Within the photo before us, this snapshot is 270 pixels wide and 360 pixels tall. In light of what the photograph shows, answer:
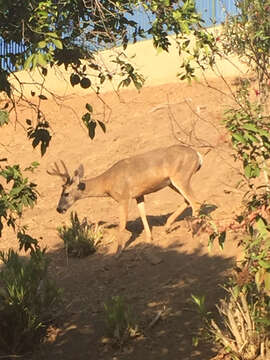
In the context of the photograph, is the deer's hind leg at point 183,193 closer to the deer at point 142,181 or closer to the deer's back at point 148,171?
the deer at point 142,181

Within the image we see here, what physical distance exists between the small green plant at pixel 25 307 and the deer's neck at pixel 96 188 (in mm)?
3326

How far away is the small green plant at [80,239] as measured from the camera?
12125 mm

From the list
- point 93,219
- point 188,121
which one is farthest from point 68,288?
point 188,121

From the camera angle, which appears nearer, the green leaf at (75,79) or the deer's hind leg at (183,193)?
the green leaf at (75,79)

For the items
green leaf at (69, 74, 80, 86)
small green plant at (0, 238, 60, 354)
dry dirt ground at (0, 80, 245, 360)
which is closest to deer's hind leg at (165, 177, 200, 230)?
dry dirt ground at (0, 80, 245, 360)

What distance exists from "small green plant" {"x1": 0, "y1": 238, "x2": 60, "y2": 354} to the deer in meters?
3.12

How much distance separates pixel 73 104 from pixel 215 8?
6362mm

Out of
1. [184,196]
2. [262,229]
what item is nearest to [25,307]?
[184,196]

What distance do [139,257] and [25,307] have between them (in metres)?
3.14

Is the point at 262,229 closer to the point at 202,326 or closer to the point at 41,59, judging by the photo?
the point at 41,59

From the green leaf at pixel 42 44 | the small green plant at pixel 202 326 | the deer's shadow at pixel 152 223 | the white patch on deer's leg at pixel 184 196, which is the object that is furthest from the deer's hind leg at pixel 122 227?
the green leaf at pixel 42 44

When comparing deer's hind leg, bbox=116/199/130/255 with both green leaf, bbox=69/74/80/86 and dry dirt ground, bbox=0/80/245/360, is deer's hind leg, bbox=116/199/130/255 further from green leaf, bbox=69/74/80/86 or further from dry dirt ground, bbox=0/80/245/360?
green leaf, bbox=69/74/80/86

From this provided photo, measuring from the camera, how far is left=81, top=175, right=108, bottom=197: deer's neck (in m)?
12.6

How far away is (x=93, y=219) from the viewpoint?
14.8m
